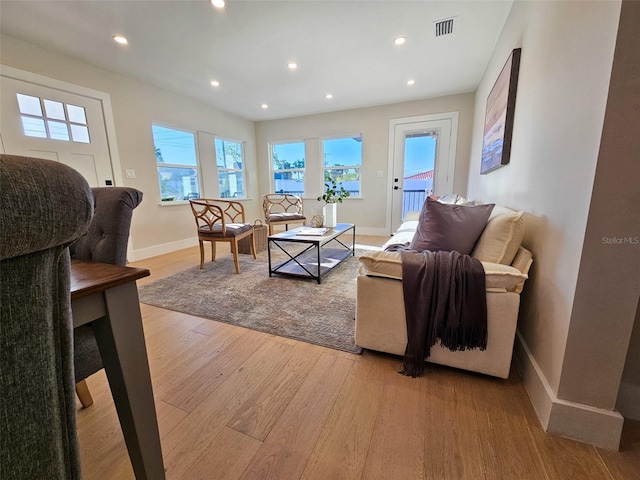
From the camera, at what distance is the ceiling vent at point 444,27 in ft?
7.72

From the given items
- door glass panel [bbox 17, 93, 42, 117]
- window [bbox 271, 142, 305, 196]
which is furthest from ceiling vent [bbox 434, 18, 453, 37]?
door glass panel [bbox 17, 93, 42, 117]

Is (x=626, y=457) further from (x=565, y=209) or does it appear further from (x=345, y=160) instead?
(x=345, y=160)

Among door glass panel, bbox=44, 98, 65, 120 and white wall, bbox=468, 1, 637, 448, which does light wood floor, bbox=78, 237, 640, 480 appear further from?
door glass panel, bbox=44, 98, 65, 120

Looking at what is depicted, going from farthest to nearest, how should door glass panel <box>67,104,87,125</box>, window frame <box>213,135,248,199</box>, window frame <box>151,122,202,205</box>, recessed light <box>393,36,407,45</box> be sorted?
window frame <box>213,135,248,199</box> < window frame <box>151,122,202,205</box> < door glass panel <box>67,104,87,125</box> < recessed light <box>393,36,407,45</box>

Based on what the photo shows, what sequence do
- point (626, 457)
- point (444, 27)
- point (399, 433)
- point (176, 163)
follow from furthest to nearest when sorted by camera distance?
point (176, 163)
point (444, 27)
point (399, 433)
point (626, 457)

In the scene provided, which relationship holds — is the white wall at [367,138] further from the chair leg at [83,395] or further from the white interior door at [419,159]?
the chair leg at [83,395]

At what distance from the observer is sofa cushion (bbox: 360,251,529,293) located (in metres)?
1.16

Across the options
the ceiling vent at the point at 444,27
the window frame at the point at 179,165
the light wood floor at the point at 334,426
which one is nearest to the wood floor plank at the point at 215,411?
the light wood floor at the point at 334,426

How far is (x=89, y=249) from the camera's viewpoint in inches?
37.3

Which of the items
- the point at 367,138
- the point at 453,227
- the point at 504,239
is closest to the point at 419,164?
the point at 367,138

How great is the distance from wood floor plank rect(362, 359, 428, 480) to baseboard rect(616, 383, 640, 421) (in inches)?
28.2

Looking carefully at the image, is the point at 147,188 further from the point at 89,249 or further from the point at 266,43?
the point at 89,249

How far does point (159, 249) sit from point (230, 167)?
2.21m

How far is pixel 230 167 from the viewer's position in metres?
Answer: 5.25
